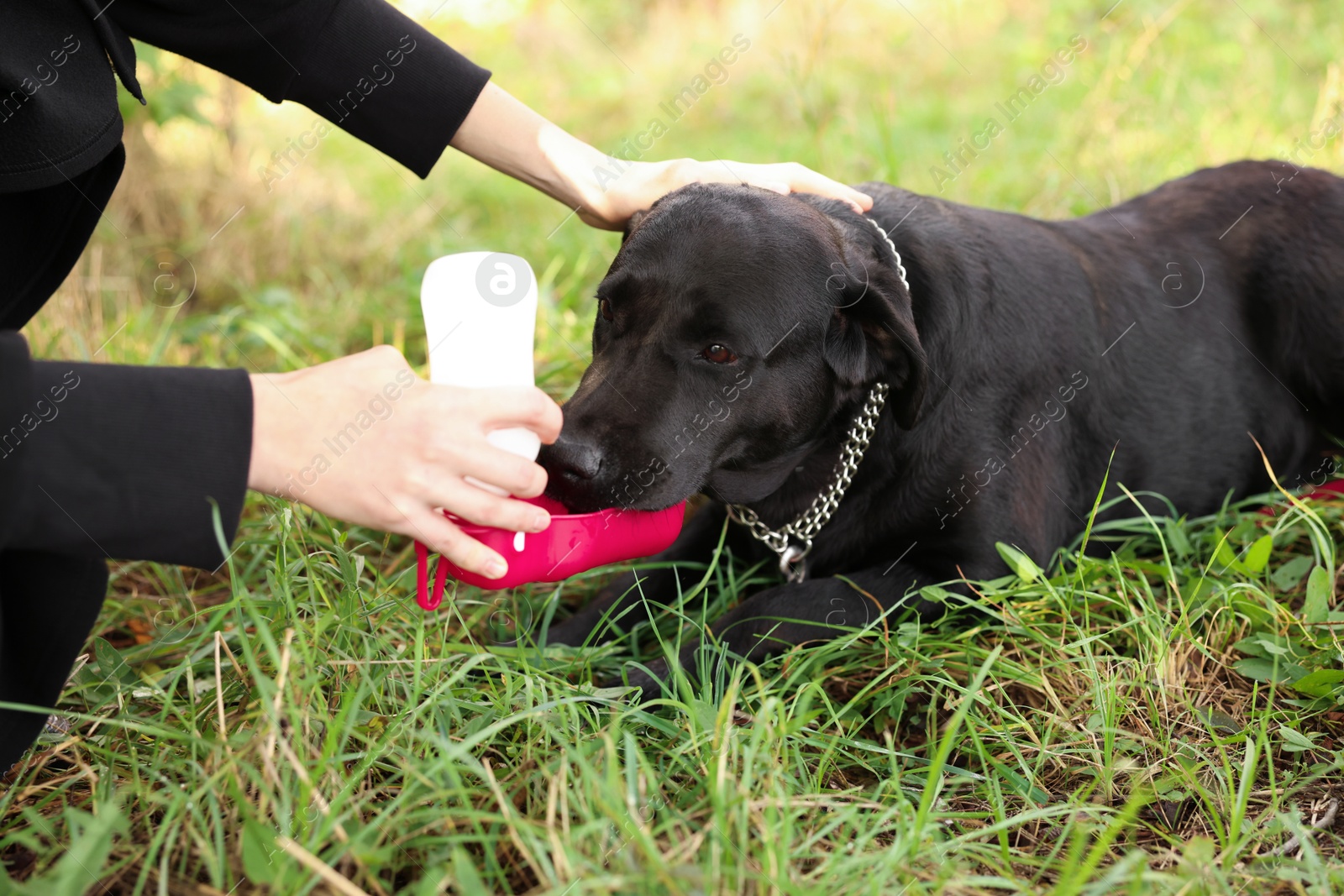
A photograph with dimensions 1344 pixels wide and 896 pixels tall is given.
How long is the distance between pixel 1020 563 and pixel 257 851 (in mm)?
1473

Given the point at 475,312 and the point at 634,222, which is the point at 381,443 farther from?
the point at 634,222

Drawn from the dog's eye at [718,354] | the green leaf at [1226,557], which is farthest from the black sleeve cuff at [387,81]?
the green leaf at [1226,557]

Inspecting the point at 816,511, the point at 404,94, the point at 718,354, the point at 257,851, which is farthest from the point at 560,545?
the point at 404,94

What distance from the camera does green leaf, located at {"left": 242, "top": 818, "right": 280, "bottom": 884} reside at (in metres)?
1.22

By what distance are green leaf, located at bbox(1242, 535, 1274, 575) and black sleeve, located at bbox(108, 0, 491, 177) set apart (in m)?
1.96

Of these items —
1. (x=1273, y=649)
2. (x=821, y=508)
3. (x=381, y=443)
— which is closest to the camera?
(x=381, y=443)

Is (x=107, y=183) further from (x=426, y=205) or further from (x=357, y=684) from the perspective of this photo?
(x=426, y=205)

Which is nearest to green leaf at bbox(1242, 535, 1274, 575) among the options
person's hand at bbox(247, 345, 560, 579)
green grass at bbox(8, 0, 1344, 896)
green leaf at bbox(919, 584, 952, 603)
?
green grass at bbox(8, 0, 1344, 896)

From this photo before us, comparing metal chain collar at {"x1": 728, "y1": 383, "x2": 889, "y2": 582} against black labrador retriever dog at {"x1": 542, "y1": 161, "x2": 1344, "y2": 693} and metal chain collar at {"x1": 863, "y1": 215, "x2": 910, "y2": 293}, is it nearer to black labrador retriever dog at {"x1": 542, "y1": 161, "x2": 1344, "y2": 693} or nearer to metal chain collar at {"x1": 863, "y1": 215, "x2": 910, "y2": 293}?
black labrador retriever dog at {"x1": 542, "y1": 161, "x2": 1344, "y2": 693}

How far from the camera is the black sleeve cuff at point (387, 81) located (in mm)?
2141

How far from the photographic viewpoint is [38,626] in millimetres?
1495

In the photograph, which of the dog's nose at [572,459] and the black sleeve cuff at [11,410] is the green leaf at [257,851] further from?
the dog's nose at [572,459]

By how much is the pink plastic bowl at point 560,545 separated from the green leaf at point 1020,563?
Answer: 69 centimetres

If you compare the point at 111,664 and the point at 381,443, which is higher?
the point at 381,443
